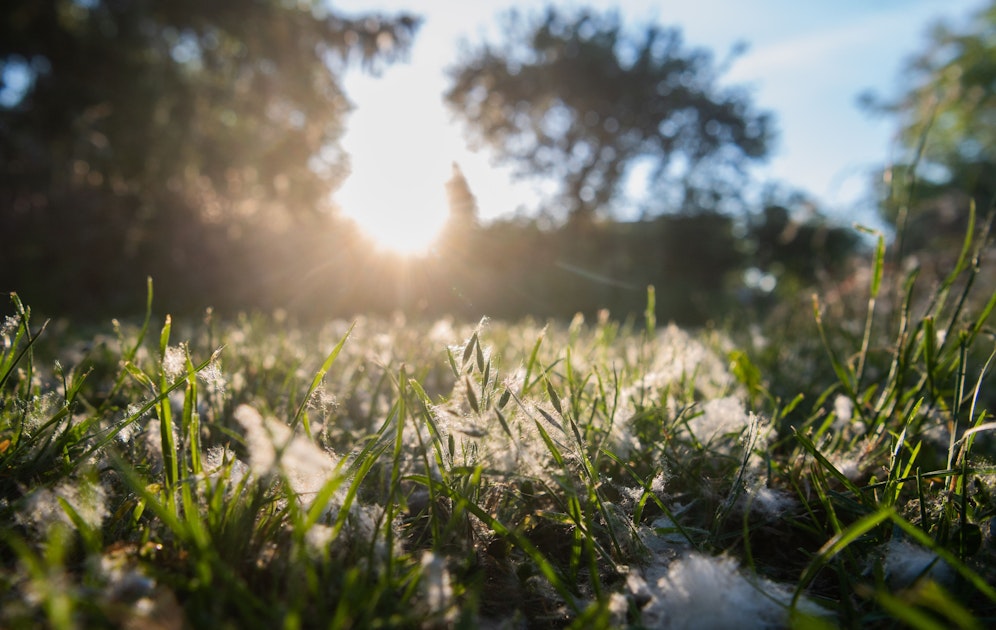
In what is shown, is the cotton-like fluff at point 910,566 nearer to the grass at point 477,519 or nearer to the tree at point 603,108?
the grass at point 477,519

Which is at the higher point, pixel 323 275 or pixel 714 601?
pixel 323 275

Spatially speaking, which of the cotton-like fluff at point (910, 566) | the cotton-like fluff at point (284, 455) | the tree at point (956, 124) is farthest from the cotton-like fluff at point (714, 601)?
the tree at point (956, 124)

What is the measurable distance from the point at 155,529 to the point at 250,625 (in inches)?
12.0

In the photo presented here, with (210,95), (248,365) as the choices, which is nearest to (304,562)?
(248,365)

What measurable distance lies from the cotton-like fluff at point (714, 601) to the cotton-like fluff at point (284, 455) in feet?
1.46

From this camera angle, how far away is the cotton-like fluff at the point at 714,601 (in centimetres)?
65

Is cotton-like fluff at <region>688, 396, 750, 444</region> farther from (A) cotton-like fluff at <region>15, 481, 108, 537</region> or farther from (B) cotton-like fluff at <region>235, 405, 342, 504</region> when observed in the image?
(A) cotton-like fluff at <region>15, 481, 108, 537</region>

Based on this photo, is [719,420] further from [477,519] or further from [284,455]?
[284,455]

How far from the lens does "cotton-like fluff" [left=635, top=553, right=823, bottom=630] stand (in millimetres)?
651

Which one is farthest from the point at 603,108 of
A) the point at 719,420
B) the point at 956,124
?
the point at 719,420

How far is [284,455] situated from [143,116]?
1178cm

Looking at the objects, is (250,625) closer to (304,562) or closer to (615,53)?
(304,562)

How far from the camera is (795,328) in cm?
324

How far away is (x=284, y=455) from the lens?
0.65 meters
